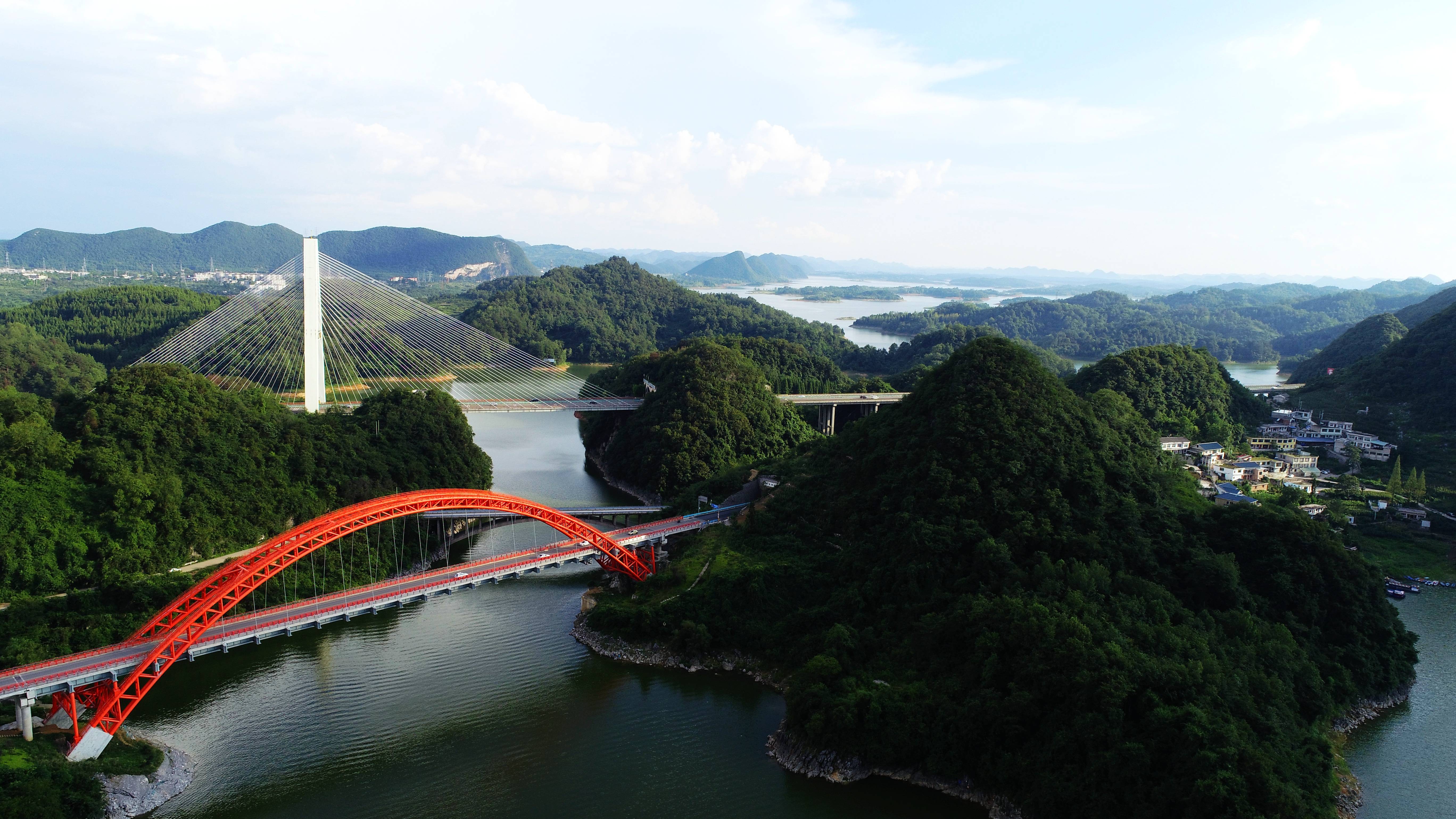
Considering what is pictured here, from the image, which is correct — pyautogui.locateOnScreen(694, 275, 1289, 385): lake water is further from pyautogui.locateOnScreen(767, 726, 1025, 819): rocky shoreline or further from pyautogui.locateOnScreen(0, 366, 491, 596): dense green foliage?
pyautogui.locateOnScreen(0, 366, 491, 596): dense green foliage

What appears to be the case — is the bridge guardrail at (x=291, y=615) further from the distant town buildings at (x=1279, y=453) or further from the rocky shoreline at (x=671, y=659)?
the distant town buildings at (x=1279, y=453)

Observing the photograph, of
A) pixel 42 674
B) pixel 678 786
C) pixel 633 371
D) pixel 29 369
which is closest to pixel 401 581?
pixel 42 674

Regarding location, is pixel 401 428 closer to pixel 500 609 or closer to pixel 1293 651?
pixel 500 609

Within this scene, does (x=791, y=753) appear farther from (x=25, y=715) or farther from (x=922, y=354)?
(x=922, y=354)

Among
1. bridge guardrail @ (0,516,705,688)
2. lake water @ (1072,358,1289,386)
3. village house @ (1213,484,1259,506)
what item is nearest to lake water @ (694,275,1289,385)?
lake water @ (1072,358,1289,386)

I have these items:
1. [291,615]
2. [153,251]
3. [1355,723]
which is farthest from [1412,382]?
[153,251]

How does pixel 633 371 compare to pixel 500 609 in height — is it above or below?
above
